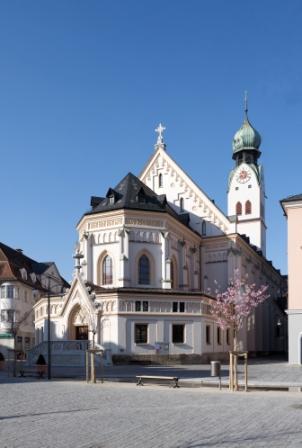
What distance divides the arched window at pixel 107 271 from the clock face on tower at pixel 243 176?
119 ft

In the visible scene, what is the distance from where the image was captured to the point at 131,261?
48.8 metres

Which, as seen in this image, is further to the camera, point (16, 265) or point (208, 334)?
point (16, 265)

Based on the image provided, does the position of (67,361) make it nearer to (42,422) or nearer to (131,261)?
(131,261)

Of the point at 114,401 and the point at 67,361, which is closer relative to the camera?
the point at 114,401

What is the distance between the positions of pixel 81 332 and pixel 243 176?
42261mm

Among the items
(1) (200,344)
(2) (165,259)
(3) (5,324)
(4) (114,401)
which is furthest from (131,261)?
(4) (114,401)

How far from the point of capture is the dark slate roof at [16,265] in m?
67.7

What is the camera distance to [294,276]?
4188cm

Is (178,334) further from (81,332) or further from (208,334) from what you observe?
(81,332)

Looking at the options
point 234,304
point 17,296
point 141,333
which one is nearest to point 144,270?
point 141,333

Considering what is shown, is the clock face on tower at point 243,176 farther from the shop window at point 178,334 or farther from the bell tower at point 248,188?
the shop window at point 178,334

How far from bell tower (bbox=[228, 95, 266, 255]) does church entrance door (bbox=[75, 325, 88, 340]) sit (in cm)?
3678

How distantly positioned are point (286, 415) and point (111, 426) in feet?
16.1

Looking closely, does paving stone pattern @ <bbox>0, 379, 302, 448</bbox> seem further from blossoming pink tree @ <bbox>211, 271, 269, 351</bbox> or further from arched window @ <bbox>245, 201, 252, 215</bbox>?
arched window @ <bbox>245, 201, 252, 215</bbox>
